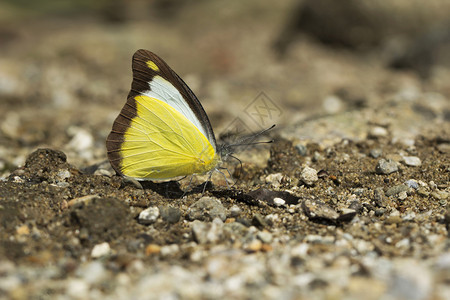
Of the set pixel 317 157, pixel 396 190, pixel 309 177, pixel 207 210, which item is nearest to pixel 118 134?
pixel 207 210

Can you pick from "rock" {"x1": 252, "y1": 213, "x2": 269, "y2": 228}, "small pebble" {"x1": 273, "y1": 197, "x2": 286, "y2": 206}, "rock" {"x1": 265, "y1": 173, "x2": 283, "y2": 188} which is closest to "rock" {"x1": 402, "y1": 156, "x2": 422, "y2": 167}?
"rock" {"x1": 265, "y1": 173, "x2": 283, "y2": 188}

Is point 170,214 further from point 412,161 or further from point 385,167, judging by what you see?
point 412,161

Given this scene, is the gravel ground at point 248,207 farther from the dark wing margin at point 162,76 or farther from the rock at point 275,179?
the dark wing margin at point 162,76

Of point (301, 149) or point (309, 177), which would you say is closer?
point (309, 177)

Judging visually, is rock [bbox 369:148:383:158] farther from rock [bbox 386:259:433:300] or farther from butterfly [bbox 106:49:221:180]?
rock [bbox 386:259:433:300]

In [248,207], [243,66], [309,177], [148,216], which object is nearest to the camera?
[148,216]

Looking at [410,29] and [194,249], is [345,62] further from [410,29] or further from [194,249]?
[194,249]

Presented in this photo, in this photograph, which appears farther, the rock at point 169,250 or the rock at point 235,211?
the rock at point 235,211

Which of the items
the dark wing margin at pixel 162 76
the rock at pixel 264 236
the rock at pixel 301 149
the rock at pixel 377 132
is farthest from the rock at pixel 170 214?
the rock at pixel 377 132
